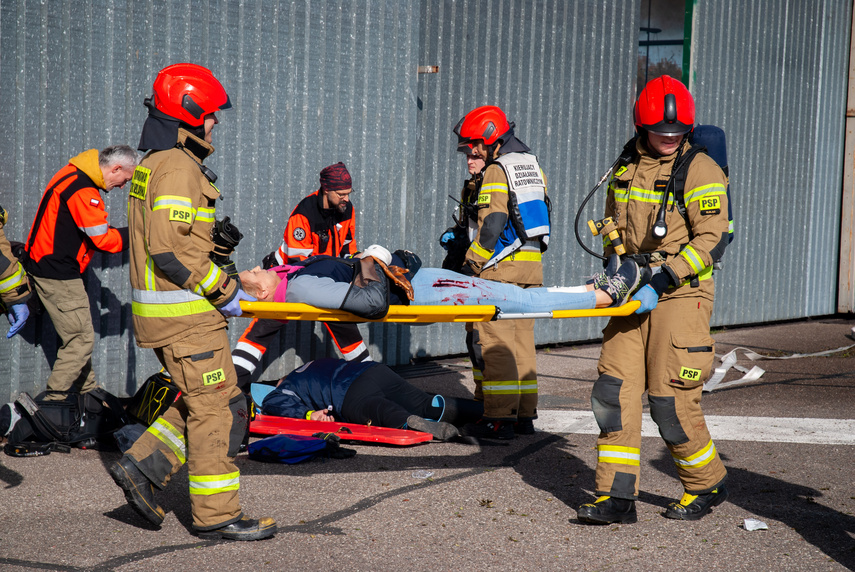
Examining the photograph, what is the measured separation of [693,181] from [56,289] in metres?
4.30

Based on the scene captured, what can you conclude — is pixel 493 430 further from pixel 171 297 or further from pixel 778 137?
pixel 778 137

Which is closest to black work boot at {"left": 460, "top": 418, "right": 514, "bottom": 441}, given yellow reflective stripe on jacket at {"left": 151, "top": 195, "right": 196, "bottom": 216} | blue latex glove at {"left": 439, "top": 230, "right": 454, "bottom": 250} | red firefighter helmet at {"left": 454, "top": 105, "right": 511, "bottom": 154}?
blue latex glove at {"left": 439, "top": 230, "right": 454, "bottom": 250}

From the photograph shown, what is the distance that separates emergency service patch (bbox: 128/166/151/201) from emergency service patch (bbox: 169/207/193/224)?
228mm

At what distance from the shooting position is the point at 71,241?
5.70 metres

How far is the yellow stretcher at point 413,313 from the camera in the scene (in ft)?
13.3

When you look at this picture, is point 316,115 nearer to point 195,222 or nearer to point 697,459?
point 195,222

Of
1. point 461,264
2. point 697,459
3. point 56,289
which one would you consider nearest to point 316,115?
point 461,264

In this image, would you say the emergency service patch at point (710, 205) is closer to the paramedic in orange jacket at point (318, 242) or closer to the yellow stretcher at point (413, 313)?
the yellow stretcher at point (413, 313)

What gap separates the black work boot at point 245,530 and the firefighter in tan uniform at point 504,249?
2360 mm

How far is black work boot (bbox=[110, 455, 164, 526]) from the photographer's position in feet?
12.6

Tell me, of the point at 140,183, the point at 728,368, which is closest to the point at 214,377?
the point at 140,183

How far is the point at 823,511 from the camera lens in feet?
14.5

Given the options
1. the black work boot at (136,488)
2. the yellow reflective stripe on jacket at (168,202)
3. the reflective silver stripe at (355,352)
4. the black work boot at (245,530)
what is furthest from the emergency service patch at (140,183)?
the reflective silver stripe at (355,352)

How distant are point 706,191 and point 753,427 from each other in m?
2.98
